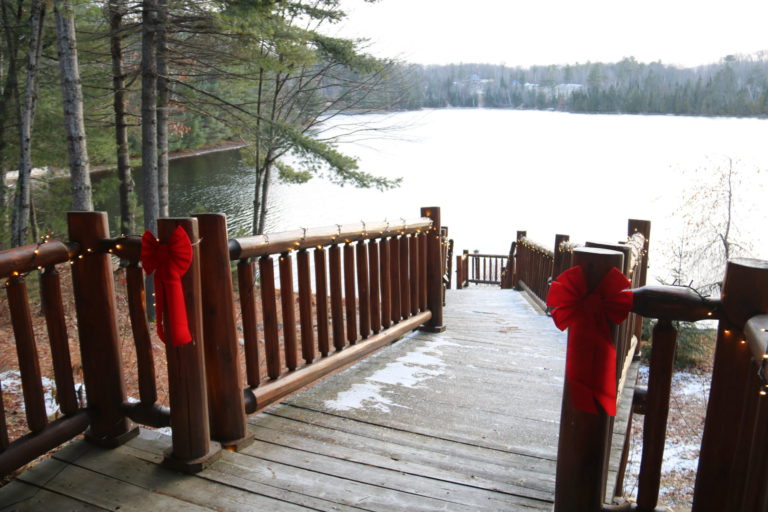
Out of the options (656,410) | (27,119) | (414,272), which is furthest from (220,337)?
(27,119)

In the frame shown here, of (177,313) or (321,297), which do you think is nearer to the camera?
(177,313)

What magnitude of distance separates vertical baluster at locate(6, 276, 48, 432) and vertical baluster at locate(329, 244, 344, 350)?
172 cm

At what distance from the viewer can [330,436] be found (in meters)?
2.92

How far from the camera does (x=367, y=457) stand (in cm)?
269

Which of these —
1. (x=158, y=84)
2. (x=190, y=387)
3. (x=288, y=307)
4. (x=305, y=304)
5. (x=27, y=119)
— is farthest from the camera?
(x=158, y=84)

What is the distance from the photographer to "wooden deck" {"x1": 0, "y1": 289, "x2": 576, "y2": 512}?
2.31m

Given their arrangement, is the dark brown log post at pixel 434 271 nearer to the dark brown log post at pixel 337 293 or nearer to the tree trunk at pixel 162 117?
the dark brown log post at pixel 337 293

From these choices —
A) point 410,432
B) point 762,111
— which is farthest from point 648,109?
point 410,432

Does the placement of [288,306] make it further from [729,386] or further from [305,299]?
[729,386]

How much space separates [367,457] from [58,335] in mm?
1592

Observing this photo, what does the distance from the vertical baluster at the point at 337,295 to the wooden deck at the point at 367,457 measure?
31 cm

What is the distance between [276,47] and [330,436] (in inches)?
321

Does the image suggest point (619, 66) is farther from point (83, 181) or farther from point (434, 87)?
point (83, 181)

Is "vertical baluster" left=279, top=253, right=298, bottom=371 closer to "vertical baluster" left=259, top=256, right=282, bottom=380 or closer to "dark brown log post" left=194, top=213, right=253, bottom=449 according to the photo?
"vertical baluster" left=259, top=256, right=282, bottom=380
